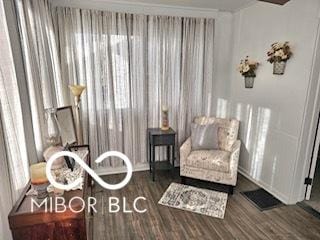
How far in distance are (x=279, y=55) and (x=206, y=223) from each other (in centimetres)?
212

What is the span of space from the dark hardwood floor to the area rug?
73mm

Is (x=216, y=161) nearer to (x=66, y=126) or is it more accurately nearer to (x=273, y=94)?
(x=273, y=94)

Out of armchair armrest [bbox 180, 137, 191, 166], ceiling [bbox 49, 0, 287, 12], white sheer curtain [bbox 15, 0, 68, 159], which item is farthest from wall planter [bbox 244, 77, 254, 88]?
white sheer curtain [bbox 15, 0, 68, 159]

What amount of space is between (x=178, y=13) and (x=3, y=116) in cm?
277

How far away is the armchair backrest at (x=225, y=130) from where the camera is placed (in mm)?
3258

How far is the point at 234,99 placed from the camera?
365 centimetres

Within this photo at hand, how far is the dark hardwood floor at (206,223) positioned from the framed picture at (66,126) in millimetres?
913

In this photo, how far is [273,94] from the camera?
2859 millimetres

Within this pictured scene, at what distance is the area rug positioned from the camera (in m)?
2.58

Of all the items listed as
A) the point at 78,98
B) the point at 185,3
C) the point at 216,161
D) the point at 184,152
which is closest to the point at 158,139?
the point at 184,152

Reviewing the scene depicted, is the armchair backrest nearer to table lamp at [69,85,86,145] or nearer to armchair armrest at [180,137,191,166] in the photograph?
armchair armrest at [180,137,191,166]

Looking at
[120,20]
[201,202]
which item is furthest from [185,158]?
[120,20]

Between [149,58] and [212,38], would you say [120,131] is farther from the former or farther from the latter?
[212,38]

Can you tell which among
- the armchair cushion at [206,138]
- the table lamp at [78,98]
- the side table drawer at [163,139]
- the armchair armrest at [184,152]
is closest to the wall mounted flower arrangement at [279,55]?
the armchair cushion at [206,138]
